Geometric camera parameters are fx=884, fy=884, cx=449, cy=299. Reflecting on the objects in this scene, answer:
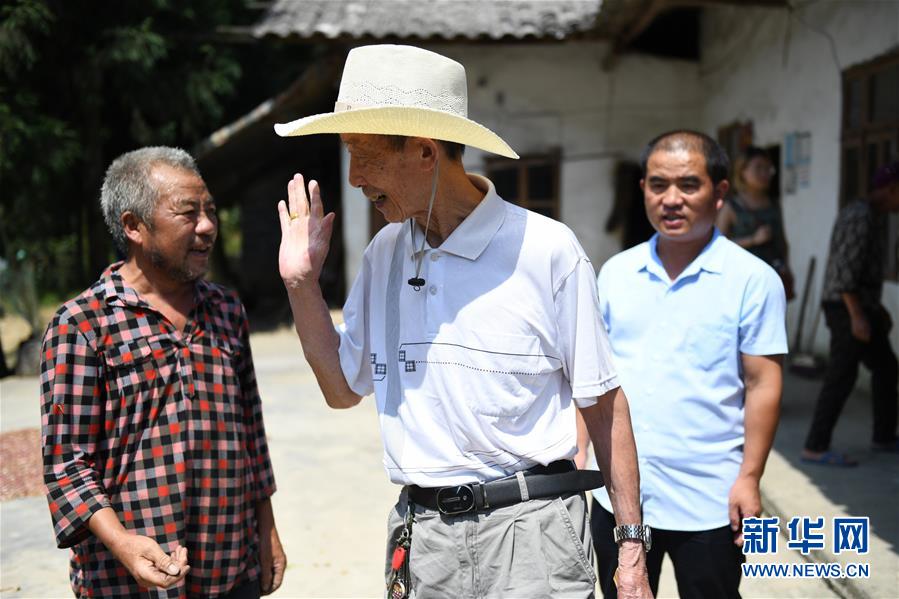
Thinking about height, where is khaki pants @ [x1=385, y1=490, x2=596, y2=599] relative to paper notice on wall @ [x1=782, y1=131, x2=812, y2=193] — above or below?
below

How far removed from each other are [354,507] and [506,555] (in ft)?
10.3

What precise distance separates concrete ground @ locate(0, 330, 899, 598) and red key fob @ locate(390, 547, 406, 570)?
6.49ft

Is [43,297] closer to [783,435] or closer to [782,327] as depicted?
[783,435]

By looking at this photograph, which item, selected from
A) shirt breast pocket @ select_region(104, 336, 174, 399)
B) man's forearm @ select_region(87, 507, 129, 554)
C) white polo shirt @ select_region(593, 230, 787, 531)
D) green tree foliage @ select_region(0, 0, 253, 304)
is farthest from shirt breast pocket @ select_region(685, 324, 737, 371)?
green tree foliage @ select_region(0, 0, 253, 304)

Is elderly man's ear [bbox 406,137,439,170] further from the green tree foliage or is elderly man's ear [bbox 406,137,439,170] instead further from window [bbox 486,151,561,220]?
window [bbox 486,151,561,220]

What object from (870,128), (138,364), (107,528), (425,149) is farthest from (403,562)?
(870,128)

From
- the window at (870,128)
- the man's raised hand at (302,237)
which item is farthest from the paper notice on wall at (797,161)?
the man's raised hand at (302,237)

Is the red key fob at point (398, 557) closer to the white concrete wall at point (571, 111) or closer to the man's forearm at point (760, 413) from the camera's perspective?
the man's forearm at point (760, 413)

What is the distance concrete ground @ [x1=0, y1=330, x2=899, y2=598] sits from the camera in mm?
3855

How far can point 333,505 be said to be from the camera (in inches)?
193

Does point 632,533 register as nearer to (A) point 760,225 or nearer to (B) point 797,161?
(A) point 760,225

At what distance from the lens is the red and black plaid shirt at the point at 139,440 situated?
2.07 metres

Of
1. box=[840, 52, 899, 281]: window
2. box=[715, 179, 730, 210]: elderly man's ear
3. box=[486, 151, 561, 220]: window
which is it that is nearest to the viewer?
box=[715, 179, 730, 210]: elderly man's ear

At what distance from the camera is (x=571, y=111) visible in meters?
11.3
